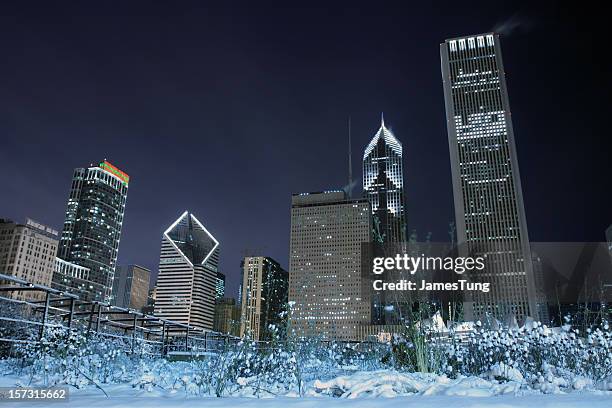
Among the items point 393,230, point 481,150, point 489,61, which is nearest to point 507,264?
point 481,150

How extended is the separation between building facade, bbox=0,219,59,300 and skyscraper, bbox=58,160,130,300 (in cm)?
4518

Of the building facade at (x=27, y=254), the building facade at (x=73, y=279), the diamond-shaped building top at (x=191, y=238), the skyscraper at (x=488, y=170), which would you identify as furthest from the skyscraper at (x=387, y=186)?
the building facade at (x=27, y=254)

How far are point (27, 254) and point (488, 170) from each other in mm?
106944

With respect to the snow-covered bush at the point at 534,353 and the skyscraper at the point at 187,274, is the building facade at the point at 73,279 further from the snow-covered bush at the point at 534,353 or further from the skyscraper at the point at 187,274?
the snow-covered bush at the point at 534,353

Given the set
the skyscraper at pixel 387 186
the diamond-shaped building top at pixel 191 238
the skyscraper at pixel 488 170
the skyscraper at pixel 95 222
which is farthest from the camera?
the diamond-shaped building top at pixel 191 238

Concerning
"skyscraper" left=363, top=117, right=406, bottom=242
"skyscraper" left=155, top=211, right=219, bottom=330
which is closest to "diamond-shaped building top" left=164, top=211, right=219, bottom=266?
"skyscraper" left=155, top=211, right=219, bottom=330

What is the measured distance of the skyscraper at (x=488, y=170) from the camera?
271ft

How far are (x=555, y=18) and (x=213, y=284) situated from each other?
188 metres

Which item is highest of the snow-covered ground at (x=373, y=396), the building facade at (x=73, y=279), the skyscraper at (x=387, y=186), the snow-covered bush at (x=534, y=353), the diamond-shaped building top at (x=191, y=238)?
the skyscraper at (x=387, y=186)

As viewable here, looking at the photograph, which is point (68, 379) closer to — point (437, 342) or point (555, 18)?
point (437, 342)

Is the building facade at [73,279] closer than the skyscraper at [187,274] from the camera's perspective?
Yes

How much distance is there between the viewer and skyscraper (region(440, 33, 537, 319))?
82562 mm

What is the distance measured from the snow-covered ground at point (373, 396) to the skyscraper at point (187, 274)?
177 meters

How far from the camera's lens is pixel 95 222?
166 meters
